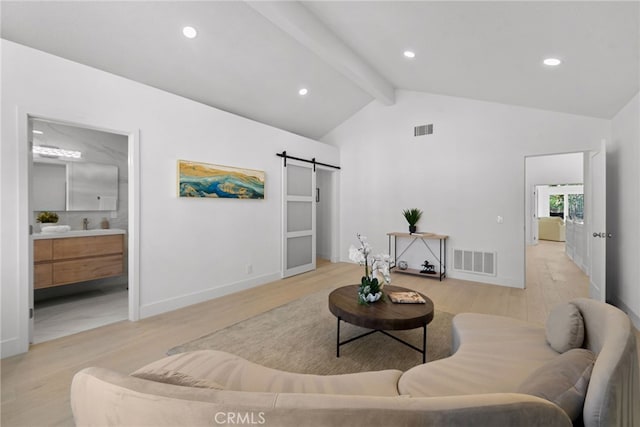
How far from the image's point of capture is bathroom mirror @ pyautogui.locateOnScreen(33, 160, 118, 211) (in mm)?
3879

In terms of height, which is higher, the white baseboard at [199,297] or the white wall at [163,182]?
the white wall at [163,182]

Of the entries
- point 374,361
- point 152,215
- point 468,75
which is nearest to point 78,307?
point 152,215

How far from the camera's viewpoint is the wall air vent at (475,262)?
4727 millimetres

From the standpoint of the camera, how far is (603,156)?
331cm

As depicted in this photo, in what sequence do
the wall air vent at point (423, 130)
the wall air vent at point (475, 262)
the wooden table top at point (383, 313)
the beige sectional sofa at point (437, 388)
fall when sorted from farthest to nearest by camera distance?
the wall air vent at point (423, 130)
the wall air vent at point (475, 262)
the wooden table top at point (383, 313)
the beige sectional sofa at point (437, 388)

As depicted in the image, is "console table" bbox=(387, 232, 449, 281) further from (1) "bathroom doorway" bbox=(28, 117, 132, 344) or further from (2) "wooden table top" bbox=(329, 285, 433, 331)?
(1) "bathroom doorway" bbox=(28, 117, 132, 344)

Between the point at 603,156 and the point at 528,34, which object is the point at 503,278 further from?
the point at 528,34

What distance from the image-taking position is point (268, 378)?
4.76 ft

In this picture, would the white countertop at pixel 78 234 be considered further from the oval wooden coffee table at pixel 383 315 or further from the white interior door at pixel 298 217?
the oval wooden coffee table at pixel 383 315

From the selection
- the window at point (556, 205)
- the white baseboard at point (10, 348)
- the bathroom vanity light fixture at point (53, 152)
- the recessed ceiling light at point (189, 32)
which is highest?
the recessed ceiling light at point (189, 32)

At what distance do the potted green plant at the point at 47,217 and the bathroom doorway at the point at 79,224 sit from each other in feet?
0.17

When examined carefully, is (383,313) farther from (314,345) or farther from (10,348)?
(10,348)

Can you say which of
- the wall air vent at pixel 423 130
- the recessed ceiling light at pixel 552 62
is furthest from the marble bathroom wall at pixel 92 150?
the recessed ceiling light at pixel 552 62

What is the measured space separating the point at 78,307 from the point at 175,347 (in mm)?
2085
